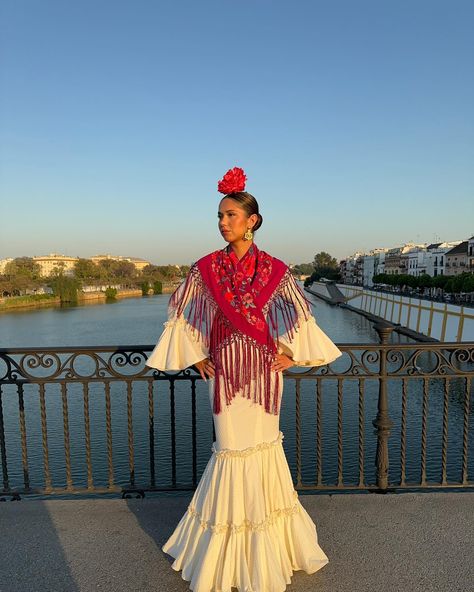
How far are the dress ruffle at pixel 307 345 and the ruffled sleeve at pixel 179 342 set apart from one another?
1.42ft

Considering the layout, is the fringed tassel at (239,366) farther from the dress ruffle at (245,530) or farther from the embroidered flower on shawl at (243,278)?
the dress ruffle at (245,530)

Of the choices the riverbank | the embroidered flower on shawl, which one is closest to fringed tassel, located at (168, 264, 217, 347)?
the embroidered flower on shawl

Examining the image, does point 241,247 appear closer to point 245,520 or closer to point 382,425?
point 245,520

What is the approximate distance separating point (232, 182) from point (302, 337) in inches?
34.0

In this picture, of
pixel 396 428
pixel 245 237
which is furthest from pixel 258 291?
pixel 396 428

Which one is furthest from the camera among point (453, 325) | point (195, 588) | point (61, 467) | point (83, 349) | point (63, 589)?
point (453, 325)

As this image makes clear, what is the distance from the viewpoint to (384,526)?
2953 mm

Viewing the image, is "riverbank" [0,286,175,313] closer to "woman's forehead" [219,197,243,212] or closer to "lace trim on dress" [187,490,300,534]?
"lace trim on dress" [187,490,300,534]

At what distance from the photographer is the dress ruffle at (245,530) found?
2266 mm

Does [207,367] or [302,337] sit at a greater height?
[302,337]

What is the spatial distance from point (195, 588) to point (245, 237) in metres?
1.71

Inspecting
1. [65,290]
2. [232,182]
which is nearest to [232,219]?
[232,182]

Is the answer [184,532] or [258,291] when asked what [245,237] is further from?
[184,532]

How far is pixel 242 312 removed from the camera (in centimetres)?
230
